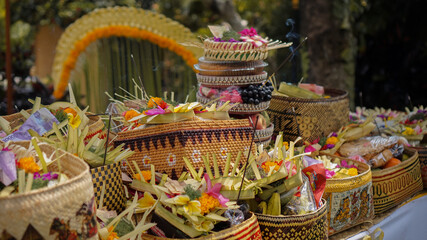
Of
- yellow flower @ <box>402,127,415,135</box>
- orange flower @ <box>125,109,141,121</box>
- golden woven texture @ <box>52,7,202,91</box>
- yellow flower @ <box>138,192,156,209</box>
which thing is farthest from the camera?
golden woven texture @ <box>52,7,202,91</box>

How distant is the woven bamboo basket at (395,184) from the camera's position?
2521 mm

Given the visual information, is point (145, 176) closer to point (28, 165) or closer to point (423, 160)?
point (28, 165)

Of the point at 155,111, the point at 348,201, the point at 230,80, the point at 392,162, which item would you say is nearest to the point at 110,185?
the point at 155,111

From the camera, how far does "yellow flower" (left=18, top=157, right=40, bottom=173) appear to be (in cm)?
124

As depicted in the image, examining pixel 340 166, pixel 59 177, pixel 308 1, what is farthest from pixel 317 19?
pixel 59 177

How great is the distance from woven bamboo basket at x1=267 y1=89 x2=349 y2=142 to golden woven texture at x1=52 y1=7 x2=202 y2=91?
4.52ft

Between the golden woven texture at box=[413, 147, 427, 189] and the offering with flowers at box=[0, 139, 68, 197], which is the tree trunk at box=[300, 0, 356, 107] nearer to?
the golden woven texture at box=[413, 147, 427, 189]

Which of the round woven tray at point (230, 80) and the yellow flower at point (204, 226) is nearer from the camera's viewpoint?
the yellow flower at point (204, 226)

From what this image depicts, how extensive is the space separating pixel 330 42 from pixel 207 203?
4.08m

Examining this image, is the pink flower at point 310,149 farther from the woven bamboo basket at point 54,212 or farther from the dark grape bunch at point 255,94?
the woven bamboo basket at point 54,212

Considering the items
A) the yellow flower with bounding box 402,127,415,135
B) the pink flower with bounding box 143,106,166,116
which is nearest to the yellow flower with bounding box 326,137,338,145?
the yellow flower with bounding box 402,127,415,135

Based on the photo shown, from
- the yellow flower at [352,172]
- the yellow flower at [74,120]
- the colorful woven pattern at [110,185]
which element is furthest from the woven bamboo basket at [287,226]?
the yellow flower at [74,120]

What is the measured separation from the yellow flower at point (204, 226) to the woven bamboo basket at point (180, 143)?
340 millimetres

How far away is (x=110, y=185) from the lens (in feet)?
5.32
